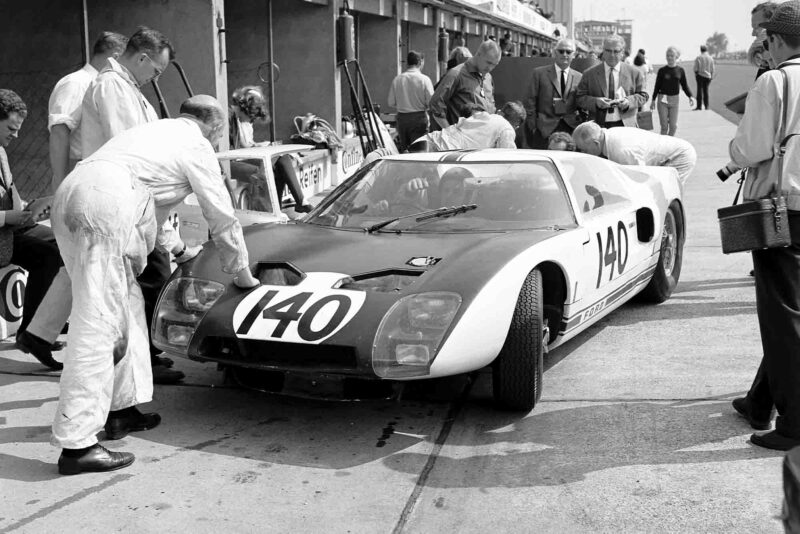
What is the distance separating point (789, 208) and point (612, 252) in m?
1.65

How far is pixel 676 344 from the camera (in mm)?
5773

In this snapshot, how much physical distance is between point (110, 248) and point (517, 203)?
232cm

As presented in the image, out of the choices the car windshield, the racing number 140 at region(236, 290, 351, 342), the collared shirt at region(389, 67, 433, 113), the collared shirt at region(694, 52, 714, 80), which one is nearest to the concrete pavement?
the racing number 140 at region(236, 290, 351, 342)

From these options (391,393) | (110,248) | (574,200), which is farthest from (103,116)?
(574,200)

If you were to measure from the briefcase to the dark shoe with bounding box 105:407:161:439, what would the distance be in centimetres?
258

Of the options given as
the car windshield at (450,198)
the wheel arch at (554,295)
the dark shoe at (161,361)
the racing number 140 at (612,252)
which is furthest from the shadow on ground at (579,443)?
the dark shoe at (161,361)

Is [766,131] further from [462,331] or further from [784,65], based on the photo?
[462,331]

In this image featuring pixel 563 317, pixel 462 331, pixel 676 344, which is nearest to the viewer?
pixel 462 331

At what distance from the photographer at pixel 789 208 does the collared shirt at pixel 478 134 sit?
192 inches

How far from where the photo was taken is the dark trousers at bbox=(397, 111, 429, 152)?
516 inches

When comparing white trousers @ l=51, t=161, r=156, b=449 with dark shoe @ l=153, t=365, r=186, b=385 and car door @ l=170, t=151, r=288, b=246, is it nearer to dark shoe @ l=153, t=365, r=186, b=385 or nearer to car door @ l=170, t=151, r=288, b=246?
dark shoe @ l=153, t=365, r=186, b=385

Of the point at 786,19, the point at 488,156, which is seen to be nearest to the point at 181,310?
the point at 488,156

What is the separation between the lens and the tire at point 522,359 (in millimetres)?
4414

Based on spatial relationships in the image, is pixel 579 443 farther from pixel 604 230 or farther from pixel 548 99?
pixel 548 99
